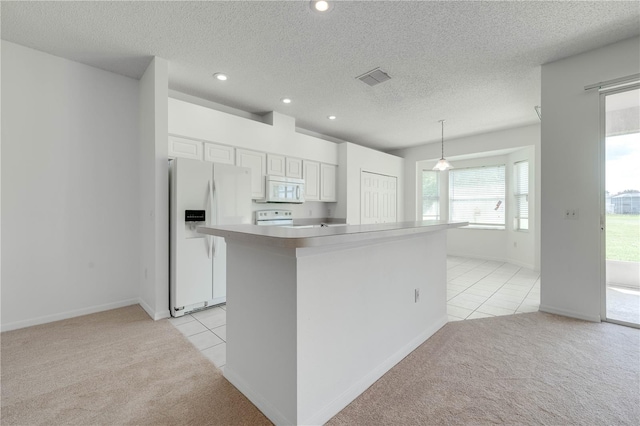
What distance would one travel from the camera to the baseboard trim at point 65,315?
2.67 m

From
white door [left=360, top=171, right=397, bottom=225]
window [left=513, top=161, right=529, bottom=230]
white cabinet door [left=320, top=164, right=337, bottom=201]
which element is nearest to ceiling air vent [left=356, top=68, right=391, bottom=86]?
white cabinet door [left=320, top=164, right=337, bottom=201]

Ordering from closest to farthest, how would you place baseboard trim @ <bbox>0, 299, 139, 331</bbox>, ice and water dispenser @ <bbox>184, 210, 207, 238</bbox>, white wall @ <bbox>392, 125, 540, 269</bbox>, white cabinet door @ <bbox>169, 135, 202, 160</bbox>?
baseboard trim @ <bbox>0, 299, 139, 331</bbox> < ice and water dispenser @ <bbox>184, 210, 207, 238</bbox> < white cabinet door @ <bbox>169, 135, 202, 160</bbox> < white wall @ <bbox>392, 125, 540, 269</bbox>

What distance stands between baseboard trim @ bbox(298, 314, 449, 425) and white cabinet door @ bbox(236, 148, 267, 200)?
3.01 meters

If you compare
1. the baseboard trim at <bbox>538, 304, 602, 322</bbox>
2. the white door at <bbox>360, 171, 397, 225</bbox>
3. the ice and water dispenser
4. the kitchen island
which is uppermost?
the white door at <bbox>360, 171, 397, 225</bbox>

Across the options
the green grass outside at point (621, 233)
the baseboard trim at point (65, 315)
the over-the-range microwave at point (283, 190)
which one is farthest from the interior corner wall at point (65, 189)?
the green grass outside at point (621, 233)

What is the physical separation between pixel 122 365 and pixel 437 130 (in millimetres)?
6052

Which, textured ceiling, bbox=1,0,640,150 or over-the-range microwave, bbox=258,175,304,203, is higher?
textured ceiling, bbox=1,0,640,150

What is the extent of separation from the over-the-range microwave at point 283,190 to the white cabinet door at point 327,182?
67 cm

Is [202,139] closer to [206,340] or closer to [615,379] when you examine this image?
[206,340]

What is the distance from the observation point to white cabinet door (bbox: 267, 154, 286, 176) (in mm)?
4441

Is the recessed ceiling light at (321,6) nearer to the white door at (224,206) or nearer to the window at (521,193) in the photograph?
the white door at (224,206)

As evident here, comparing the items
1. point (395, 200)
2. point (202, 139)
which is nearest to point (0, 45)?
point (202, 139)

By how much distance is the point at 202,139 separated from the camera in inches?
143

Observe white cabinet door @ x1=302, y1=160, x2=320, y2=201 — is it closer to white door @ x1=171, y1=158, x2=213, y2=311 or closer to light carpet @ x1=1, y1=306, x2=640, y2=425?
white door @ x1=171, y1=158, x2=213, y2=311
